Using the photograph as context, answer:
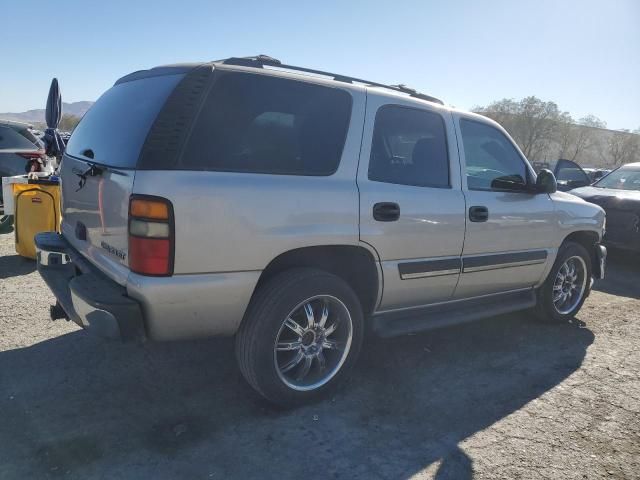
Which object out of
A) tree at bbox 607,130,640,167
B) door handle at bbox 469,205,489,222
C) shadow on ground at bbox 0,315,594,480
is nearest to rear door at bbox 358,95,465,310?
door handle at bbox 469,205,489,222

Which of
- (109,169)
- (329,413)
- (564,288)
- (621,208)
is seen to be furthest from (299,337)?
(621,208)

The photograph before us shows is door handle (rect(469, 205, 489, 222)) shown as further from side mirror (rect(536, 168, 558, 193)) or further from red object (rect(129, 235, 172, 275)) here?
red object (rect(129, 235, 172, 275))

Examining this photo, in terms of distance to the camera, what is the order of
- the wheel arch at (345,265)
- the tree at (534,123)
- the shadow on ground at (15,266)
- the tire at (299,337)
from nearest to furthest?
the tire at (299,337)
the wheel arch at (345,265)
the shadow on ground at (15,266)
the tree at (534,123)

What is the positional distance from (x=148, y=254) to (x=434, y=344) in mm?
2666

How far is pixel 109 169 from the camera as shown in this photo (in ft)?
8.60

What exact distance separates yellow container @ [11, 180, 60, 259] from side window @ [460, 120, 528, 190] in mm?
4639

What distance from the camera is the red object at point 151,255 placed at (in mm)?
2387

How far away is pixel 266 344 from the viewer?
273 cm

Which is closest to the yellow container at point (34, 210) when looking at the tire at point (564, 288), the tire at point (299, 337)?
the tire at point (299, 337)

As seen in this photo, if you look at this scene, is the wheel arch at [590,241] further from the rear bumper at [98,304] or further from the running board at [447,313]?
the rear bumper at [98,304]

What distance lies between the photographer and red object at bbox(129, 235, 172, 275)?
2387 mm

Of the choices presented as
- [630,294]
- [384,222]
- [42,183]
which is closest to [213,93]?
[384,222]

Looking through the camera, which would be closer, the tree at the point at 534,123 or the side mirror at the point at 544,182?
the side mirror at the point at 544,182

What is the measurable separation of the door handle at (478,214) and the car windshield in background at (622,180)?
579 cm
